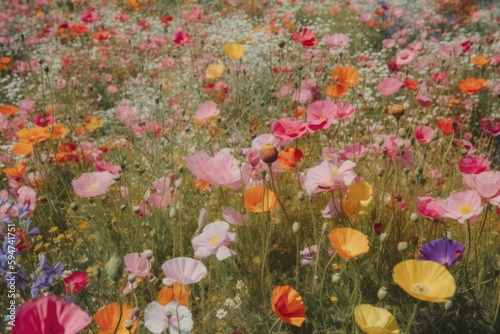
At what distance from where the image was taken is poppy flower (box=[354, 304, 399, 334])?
1.07 meters

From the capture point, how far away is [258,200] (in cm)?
159

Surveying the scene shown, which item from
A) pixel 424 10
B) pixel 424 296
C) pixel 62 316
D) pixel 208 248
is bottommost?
pixel 424 10

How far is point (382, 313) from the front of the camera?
1.13m

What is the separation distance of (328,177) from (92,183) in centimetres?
85

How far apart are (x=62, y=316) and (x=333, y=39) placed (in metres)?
2.44

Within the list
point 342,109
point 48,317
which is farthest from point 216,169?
point 48,317

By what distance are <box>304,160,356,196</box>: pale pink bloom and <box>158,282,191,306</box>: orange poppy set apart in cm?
50

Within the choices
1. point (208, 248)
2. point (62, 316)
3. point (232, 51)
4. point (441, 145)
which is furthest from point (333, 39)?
point (62, 316)

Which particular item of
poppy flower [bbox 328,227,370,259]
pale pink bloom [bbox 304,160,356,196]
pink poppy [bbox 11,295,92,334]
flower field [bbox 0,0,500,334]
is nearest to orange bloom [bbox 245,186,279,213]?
flower field [bbox 0,0,500,334]

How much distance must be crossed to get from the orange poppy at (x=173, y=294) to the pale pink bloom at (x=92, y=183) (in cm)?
41

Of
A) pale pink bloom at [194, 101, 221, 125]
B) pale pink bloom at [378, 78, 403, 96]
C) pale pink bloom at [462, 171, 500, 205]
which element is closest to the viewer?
pale pink bloom at [462, 171, 500, 205]

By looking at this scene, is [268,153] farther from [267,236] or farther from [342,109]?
[342,109]

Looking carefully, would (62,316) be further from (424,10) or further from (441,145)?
(424,10)

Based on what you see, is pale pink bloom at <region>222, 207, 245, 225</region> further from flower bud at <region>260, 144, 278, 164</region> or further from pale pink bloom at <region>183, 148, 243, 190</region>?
flower bud at <region>260, 144, 278, 164</region>
